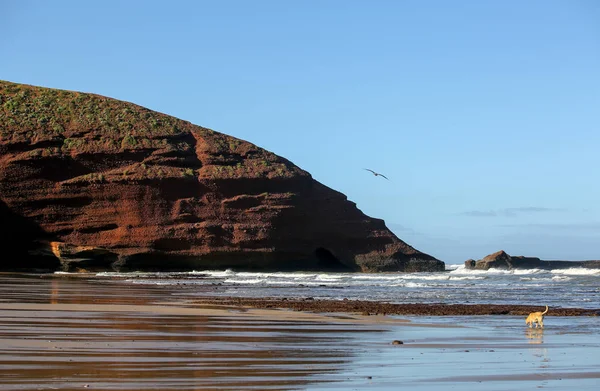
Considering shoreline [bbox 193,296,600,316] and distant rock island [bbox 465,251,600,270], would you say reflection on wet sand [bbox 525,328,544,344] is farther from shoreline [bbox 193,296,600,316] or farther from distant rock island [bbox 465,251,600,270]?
distant rock island [bbox 465,251,600,270]

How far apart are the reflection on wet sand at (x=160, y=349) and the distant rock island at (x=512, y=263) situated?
210 ft

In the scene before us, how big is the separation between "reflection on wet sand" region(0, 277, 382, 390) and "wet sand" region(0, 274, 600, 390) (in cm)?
2

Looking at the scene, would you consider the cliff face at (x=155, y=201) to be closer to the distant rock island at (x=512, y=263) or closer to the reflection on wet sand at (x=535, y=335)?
the distant rock island at (x=512, y=263)

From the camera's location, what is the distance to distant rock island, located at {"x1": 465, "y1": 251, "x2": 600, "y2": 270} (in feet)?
260

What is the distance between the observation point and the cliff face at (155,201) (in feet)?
201

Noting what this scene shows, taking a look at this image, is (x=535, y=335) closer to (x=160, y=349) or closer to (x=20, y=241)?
(x=160, y=349)

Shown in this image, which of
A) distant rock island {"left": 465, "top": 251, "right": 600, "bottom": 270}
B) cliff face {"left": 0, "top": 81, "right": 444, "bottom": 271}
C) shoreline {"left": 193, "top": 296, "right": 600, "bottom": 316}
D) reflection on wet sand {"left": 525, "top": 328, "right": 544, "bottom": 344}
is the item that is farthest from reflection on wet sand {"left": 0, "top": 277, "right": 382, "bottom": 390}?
distant rock island {"left": 465, "top": 251, "right": 600, "bottom": 270}

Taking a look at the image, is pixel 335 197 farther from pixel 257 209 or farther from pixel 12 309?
pixel 12 309

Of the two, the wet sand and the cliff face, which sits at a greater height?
the cliff face

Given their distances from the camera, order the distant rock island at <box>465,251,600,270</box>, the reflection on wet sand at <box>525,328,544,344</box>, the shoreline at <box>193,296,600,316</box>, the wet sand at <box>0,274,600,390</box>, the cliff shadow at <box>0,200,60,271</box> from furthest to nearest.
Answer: the distant rock island at <box>465,251,600,270</box>
the cliff shadow at <box>0,200,60,271</box>
the shoreline at <box>193,296,600,316</box>
the reflection on wet sand at <box>525,328,544,344</box>
the wet sand at <box>0,274,600,390</box>

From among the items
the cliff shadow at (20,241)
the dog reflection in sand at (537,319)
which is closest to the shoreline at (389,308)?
the dog reflection in sand at (537,319)

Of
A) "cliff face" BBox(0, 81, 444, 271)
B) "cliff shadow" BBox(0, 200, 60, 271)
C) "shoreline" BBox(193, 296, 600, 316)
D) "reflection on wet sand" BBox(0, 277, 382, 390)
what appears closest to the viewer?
"reflection on wet sand" BBox(0, 277, 382, 390)

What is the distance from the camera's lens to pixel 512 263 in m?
79.7

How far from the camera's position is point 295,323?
17.5 meters
